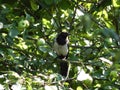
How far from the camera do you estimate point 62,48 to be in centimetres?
351

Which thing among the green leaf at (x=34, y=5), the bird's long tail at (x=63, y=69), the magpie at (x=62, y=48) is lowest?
the bird's long tail at (x=63, y=69)

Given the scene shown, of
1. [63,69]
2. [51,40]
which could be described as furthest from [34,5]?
[63,69]

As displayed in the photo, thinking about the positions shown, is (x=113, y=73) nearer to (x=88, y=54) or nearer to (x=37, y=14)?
(x=88, y=54)

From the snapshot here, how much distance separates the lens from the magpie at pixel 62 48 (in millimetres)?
3231

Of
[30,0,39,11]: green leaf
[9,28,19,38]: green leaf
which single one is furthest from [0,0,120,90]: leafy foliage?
[9,28,19,38]: green leaf

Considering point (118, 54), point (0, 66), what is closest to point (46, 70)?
point (0, 66)

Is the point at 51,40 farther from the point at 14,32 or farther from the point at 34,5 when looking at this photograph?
the point at 14,32

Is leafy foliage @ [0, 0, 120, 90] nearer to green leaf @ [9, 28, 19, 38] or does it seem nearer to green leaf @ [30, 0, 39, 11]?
green leaf @ [30, 0, 39, 11]

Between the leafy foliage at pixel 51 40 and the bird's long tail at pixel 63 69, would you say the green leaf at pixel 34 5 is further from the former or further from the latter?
the bird's long tail at pixel 63 69

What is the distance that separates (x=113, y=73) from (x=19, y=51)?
0.94 metres

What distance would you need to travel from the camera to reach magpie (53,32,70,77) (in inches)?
127

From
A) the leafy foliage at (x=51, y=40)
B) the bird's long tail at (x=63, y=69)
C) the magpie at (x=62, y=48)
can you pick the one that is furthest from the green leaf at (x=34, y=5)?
the bird's long tail at (x=63, y=69)

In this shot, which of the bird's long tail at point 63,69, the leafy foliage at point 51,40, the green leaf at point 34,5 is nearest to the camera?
the leafy foliage at point 51,40

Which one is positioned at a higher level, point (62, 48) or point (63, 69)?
point (62, 48)
